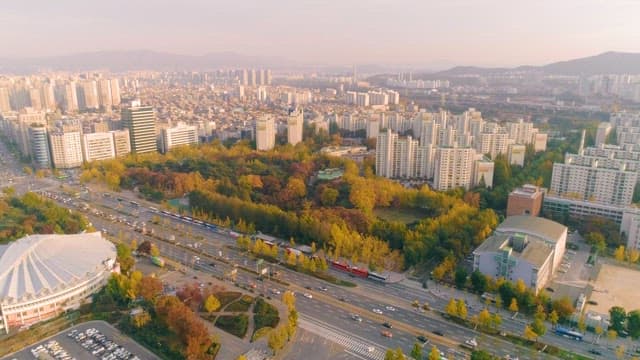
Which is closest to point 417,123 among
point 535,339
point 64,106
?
point 535,339

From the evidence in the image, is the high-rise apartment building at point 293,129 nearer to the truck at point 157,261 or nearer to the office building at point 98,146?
the office building at point 98,146

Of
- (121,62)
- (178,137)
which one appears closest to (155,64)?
(121,62)

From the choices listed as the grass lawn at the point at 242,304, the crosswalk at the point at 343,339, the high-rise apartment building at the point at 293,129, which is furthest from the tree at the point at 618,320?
the high-rise apartment building at the point at 293,129

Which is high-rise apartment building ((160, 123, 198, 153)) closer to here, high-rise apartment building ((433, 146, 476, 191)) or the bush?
high-rise apartment building ((433, 146, 476, 191))

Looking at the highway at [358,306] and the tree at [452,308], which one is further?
the tree at [452,308]

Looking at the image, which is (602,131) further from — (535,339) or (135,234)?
(135,234)

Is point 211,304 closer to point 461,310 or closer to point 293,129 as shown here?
point 461,310
